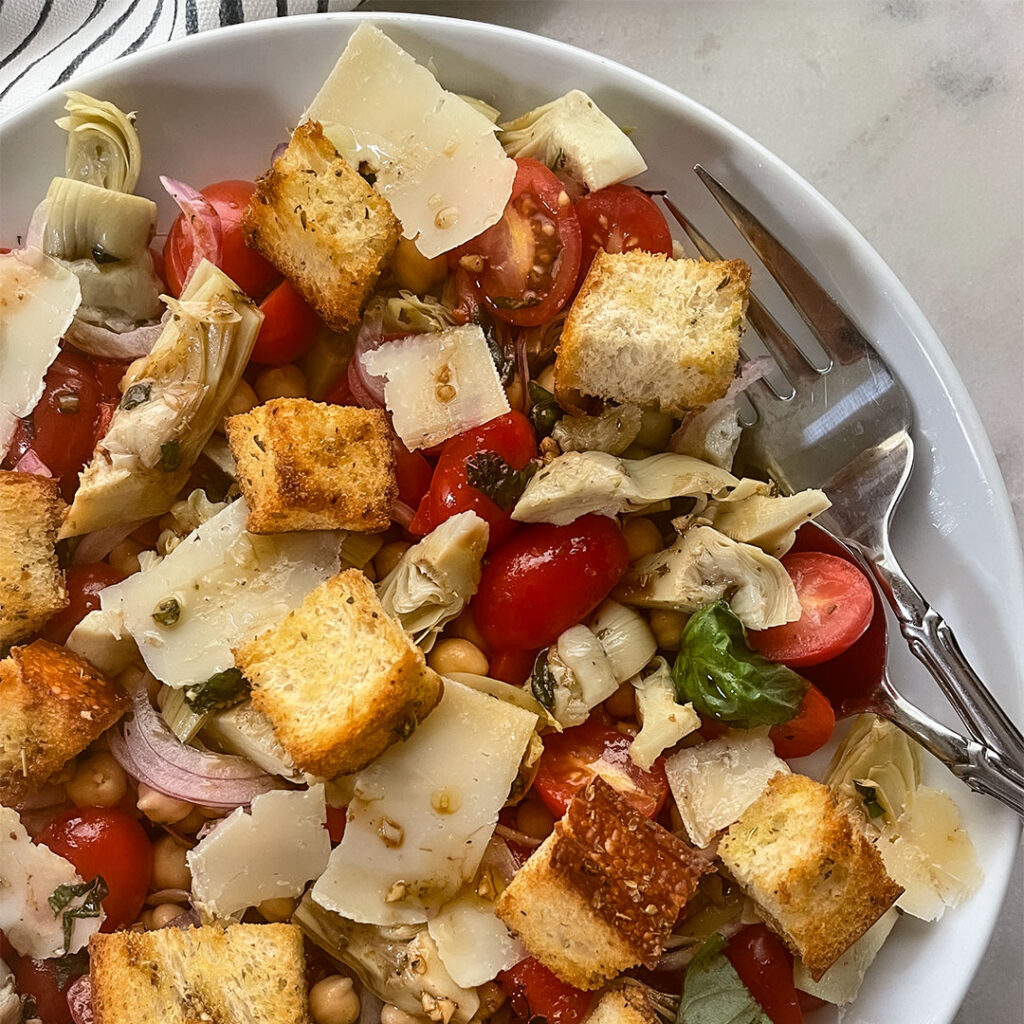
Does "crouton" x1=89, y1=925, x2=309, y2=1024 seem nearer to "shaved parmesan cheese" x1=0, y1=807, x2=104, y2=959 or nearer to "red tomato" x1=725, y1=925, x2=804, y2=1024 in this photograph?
"shaved parmesan cheese" x1=0, y1=807, x2=104, y2=959

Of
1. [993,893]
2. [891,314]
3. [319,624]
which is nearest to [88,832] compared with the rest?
[319,624]

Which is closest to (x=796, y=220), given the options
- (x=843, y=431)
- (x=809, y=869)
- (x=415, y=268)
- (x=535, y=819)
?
(x=843, y=431)

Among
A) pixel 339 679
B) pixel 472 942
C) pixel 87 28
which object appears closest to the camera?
pixel 339 679

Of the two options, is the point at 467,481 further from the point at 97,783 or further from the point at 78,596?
the point at 97,783

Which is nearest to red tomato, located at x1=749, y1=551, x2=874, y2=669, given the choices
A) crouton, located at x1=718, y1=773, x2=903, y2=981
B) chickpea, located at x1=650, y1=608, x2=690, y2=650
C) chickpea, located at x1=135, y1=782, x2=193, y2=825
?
chickpea, located at x1=650, y1=608, x2=690, y2=650

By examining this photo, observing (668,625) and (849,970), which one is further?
(668,625)

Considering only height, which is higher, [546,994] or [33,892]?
[546,994]

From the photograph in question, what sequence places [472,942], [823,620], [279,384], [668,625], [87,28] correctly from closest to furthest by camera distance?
[472,942] → [823,620] → [668,625] → [279,384] → [87,28]
